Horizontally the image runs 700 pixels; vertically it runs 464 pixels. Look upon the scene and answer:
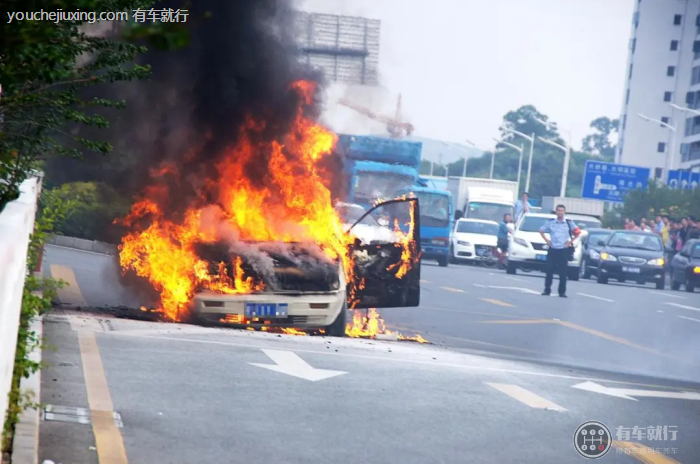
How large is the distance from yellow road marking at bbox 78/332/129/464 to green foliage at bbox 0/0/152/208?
144cm

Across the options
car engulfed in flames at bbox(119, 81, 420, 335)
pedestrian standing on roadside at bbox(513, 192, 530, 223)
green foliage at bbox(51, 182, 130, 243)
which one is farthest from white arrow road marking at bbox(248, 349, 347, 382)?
pedestrian standing on roadside at bbox(513, 192, 530, 223)

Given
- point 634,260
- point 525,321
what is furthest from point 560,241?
point 634,260

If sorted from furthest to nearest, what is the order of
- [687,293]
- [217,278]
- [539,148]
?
1. [539,148]
2. [687,293]
3. [217,278]

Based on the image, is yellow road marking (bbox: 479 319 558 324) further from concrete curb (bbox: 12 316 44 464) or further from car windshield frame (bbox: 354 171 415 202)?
car windshield frame (bbox: 354 171 415 202)

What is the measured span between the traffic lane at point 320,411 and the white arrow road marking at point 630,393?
231 millimetres

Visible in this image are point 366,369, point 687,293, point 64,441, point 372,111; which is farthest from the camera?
Answer: point 687,293

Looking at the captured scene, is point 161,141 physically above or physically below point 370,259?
above

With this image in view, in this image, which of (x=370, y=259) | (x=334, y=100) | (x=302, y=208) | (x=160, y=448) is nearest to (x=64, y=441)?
(x=160, y=448)

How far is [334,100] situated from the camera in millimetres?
17578

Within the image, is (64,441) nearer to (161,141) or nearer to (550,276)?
(161,141)

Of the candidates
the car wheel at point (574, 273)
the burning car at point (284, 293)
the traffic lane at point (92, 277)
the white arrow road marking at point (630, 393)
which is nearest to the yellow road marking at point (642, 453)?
the white arrow road marking at point (630, 393)

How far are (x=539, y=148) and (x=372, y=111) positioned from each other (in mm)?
103097

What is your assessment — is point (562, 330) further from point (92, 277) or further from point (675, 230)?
point (675, 230)

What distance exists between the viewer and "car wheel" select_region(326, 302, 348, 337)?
39.6 feet
